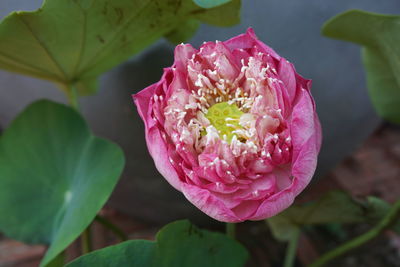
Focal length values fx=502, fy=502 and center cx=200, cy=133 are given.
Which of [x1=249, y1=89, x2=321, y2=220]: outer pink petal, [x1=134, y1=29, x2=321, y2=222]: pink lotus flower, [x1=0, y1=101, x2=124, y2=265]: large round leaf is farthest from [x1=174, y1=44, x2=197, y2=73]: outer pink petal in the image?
[x1=0, y1=101, x2=124, y2=265]: large round leaf

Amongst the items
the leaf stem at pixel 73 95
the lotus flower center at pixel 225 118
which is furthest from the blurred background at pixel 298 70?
the lotus flower center at pixel 225 118

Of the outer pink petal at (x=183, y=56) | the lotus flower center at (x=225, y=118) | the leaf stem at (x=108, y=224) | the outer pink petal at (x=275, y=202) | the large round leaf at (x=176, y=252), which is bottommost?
the leaf stem at (x=108, y=224)

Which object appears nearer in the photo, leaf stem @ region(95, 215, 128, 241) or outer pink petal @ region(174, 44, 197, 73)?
outer pink petal @ region(174, 44, 197, 73)

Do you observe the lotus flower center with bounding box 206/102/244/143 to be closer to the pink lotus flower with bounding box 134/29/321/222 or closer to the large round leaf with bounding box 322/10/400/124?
the pink lotus flower with bounding box 134/29/321/222

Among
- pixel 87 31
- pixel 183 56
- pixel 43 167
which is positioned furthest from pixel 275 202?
pixel 43 167

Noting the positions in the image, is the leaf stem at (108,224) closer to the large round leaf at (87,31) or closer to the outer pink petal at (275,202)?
the large round leaf at (87,31)
